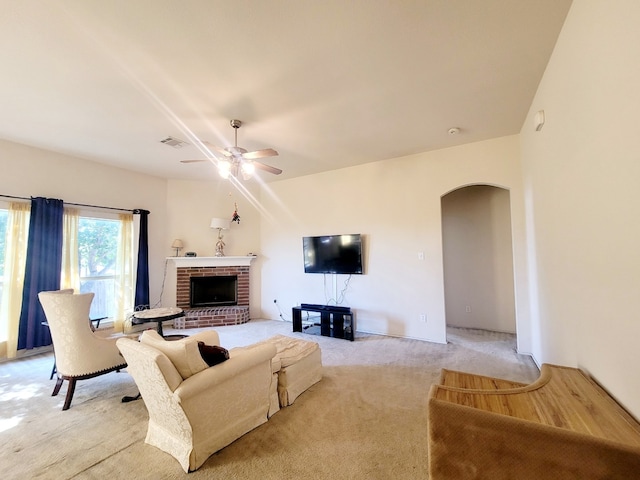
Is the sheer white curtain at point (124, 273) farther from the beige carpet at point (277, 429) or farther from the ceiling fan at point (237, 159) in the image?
the ceiling fan at point (237, 159)

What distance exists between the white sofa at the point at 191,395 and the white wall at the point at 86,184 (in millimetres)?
3610

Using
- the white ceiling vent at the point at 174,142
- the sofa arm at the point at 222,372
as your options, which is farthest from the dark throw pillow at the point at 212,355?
the white ceiling vent at the point at 174,142

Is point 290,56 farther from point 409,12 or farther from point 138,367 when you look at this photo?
point 138,367

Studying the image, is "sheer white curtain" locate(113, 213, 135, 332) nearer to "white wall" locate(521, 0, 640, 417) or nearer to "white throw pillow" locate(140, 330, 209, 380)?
"white throw pillow" locate(140, 330, 209, 380)

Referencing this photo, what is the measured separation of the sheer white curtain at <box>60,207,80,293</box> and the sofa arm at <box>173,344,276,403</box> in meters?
3.57

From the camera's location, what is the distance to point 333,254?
5.04 meters

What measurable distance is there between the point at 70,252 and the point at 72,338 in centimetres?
235

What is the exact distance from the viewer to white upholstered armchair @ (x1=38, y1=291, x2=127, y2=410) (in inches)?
101

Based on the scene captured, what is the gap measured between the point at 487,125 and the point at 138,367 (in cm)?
431

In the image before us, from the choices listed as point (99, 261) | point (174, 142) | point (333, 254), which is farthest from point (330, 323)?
point (99, 261)

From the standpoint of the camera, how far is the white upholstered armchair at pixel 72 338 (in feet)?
8.39

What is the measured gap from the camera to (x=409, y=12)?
1.82m

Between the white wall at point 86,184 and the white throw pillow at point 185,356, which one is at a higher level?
the white wall at point 86,184

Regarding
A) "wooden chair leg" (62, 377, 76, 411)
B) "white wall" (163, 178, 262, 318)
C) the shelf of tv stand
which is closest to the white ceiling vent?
"white wall" (163, 178, 262, 318)
